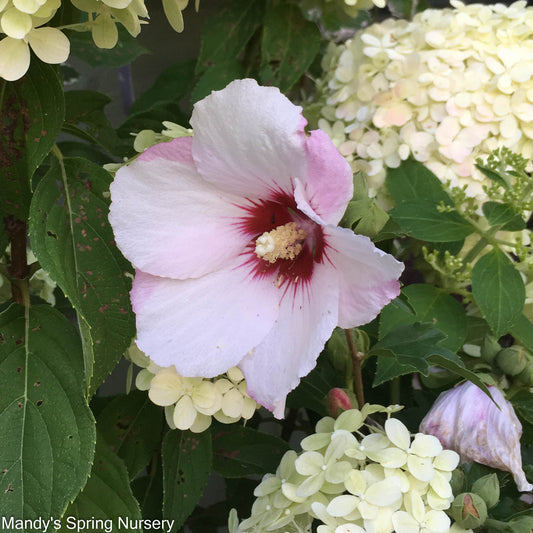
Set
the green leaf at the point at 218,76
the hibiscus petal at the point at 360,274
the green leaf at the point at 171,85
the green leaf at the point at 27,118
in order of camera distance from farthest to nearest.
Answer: the green leaf at the point at 171,85
the green leaf at the point at 218,76
the green leaf at the point at 27,118
the hibiscus petal at the point at 360,274

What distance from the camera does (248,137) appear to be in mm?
384

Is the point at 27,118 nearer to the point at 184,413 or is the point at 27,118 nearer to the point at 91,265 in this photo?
the point at 91,265

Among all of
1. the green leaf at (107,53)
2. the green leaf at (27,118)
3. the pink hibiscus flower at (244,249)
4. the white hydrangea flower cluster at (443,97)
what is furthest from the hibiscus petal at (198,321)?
the green leaf at (107,53)

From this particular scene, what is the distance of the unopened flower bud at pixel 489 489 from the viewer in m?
0.42

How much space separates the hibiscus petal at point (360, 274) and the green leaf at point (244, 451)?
218 millimetres

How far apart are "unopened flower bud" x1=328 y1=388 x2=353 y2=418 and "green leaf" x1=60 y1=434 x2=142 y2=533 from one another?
160 millimetres

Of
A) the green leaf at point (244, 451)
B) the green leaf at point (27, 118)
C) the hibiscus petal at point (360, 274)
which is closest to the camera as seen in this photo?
the hibiscus petal at point (360, 274)

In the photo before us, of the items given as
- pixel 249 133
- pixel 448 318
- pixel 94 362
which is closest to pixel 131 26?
pixel 249 133

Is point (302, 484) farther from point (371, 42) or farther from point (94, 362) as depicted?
point (371, 42)

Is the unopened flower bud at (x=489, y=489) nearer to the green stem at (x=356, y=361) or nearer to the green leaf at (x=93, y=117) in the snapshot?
the green stem at (x=356, y=361)

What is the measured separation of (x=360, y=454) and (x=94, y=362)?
18 cm

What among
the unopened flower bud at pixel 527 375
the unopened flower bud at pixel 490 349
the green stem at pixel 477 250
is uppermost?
the green stem at pixel 477 250

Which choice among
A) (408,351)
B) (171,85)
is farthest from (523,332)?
(171,85)

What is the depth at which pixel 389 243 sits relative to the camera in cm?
58
